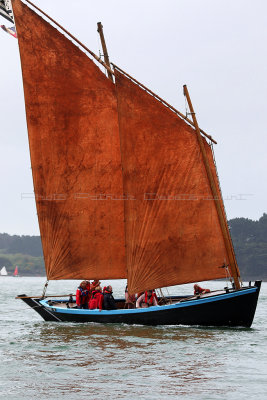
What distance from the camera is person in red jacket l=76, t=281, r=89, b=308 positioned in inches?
1195

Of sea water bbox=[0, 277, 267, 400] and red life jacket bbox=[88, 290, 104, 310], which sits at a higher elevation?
red life jacket bbox=[88, 290, 104, 310]

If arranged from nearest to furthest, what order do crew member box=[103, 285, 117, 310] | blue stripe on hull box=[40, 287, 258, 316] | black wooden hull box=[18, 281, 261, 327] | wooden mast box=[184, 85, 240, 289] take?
blue stripe on hull box=[40, 287, 258, 316] < black wooden hull box=[18, 281, 261, 327] < wooden mast box=[184, 85, 240, 289] < crew member box=[103, 285, 117, 310]

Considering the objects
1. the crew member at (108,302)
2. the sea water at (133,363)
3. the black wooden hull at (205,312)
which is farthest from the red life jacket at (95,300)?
the black wooden hull at (205,312)

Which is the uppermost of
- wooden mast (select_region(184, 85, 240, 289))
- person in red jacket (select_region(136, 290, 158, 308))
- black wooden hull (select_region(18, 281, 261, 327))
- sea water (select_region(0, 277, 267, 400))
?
wooden mast (select_region(184, 85, 240, 289))

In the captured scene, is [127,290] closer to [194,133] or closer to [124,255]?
[124,255]

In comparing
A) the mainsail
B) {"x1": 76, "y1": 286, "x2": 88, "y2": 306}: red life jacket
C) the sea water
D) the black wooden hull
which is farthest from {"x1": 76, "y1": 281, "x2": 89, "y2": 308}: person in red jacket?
the black wooden hull

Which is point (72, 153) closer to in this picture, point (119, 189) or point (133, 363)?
point (119, 189)

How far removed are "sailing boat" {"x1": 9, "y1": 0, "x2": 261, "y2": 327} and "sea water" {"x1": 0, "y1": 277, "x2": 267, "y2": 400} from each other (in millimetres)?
1934

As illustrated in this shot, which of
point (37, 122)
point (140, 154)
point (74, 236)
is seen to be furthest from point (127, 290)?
point (37, 122)

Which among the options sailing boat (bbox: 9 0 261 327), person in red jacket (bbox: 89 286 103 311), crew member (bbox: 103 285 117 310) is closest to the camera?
sailing boat (bbox: 9 0 261 327)

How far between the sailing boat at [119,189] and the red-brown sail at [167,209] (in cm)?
4

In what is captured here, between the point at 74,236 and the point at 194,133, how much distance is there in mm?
7680

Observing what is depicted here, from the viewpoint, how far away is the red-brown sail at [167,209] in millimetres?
27844

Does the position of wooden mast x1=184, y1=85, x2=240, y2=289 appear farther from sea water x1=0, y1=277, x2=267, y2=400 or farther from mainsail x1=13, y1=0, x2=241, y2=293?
mainsail x1=13, y1=0, x2=241, y2=293
